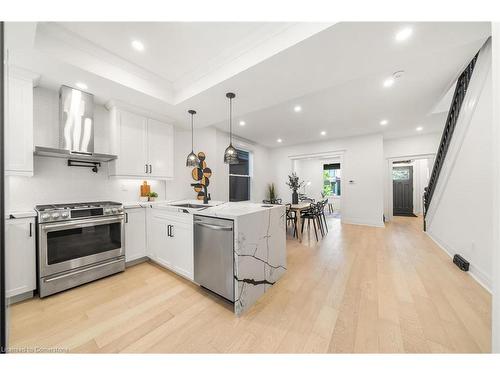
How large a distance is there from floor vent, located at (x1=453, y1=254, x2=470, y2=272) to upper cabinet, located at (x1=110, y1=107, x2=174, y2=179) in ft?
15.2

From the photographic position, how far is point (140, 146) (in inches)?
112

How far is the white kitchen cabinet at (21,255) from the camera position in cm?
176

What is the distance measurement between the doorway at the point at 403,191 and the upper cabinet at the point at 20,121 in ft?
30.8

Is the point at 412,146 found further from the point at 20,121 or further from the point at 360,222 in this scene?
the point at 20,121

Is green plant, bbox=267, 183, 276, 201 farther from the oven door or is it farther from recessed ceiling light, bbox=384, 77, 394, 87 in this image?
the oven door

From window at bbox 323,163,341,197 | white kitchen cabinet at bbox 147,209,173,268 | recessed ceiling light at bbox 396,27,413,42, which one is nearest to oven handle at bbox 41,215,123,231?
white kitchen cabinet at bbox 147,209,173,268

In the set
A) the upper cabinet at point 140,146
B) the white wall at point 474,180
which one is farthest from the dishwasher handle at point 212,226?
the white wall at point 474,180

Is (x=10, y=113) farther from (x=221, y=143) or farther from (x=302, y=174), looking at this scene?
(x=302, y=174)

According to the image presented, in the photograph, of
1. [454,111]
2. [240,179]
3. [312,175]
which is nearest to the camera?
[454,111]

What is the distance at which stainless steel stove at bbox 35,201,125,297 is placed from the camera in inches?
73.9

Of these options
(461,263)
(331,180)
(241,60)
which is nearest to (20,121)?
(241,60)

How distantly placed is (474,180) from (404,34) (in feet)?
6.84
